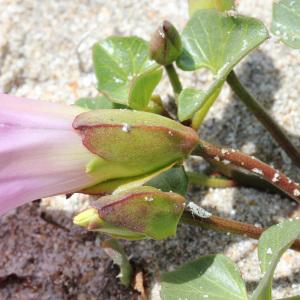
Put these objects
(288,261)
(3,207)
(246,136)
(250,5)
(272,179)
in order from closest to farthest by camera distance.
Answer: (3,207), (272,179), (288,261), (246,136), (250,5)

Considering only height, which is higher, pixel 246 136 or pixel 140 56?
pixel 140 56

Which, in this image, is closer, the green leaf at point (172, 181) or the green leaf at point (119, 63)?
the green leaf at point (172, 181)

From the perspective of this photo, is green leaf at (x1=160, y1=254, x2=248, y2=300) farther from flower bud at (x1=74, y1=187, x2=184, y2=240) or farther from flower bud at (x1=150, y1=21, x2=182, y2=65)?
flower bud at (x1=150, y1=21, x2=182, y2=65)

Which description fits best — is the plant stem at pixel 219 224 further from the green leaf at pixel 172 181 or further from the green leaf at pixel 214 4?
the green leaf at pixel 214 4

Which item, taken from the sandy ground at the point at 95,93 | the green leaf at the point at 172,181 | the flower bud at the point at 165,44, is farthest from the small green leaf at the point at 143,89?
the sandy ground at the point at 95,93

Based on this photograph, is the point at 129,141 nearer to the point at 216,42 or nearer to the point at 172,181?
the point at 172,181

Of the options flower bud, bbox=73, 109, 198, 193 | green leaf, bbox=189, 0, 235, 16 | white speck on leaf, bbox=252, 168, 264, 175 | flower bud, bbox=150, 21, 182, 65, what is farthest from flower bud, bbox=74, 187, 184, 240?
green leaf, bbox=189, 0, 235, 16

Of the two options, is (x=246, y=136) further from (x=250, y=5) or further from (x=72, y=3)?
(x=72, y=3)

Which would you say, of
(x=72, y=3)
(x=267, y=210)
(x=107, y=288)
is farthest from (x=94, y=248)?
(x=72, y=3)
